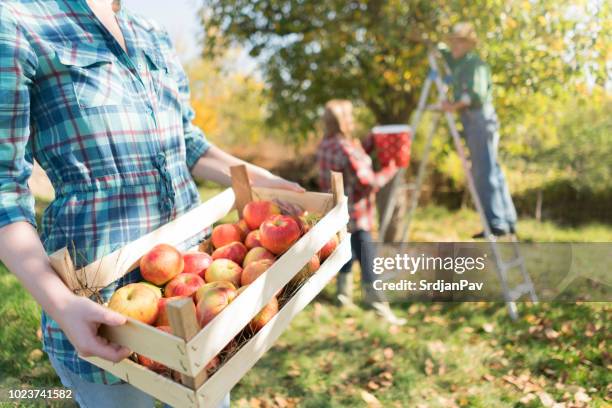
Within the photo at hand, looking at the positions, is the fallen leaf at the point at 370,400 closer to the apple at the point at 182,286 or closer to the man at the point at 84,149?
the man at the point at 84,149

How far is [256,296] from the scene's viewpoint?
1.34 m

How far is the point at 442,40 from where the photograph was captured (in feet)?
15.5

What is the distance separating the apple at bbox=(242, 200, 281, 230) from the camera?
5.87 ft

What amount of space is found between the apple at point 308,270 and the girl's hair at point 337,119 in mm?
2880

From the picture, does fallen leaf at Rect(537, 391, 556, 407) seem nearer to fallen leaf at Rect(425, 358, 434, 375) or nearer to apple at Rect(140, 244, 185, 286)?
fallen leaf at Rect(425, 358, 434, 375)

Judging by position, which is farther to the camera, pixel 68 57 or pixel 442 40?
pixel 442 40

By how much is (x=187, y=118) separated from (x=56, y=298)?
79 cm

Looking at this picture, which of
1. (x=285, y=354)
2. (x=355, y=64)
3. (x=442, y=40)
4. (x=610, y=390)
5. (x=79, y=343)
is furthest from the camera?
(x=355, y=64)

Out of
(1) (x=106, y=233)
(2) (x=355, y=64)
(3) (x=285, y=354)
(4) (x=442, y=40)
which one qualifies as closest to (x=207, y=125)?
(2) (x=355, y=64)

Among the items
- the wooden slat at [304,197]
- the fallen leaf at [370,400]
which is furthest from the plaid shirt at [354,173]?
the wooden slat at [304,197]

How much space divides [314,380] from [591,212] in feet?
17.1

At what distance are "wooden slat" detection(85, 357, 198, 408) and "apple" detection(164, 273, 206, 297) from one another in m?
0.22

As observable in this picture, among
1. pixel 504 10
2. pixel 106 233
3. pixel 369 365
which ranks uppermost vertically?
pixel 504 10

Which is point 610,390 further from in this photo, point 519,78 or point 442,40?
point 442,40
